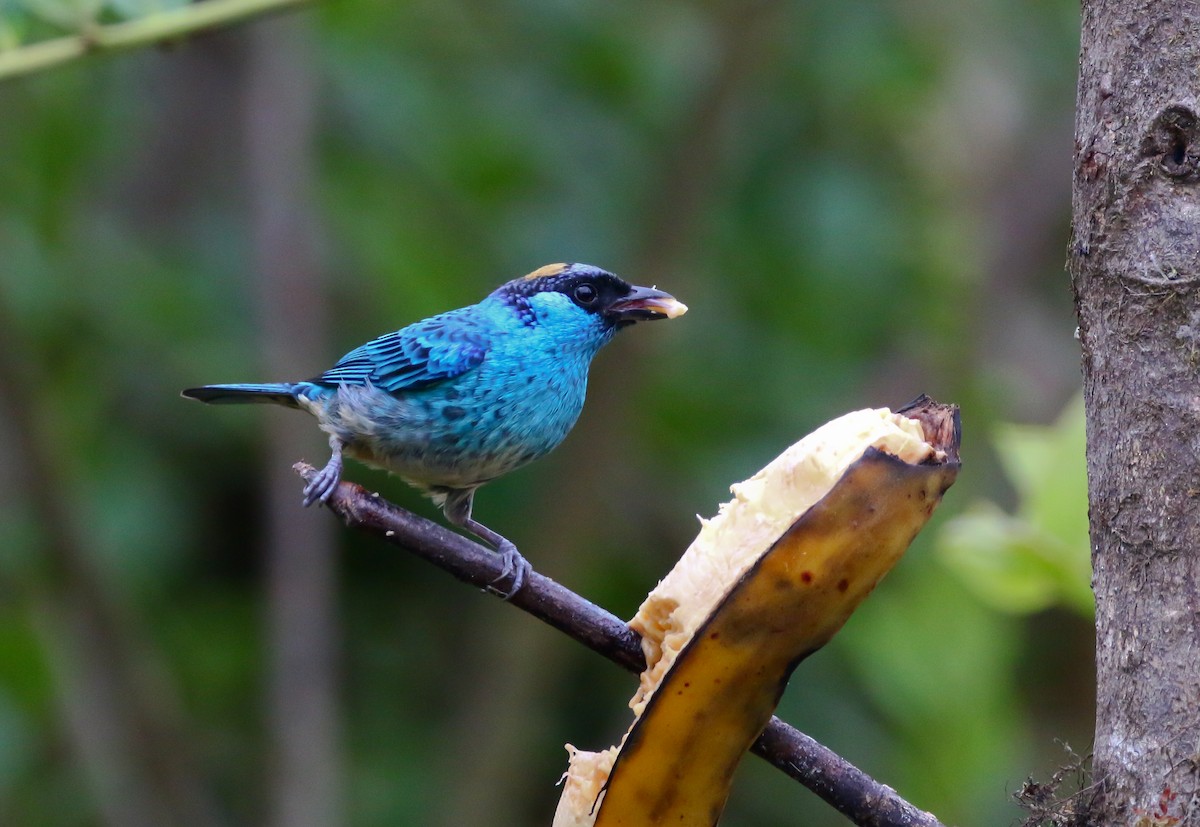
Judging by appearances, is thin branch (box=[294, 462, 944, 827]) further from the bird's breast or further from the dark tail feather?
the dark tail feather

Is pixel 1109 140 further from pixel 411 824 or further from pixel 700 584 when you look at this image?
pixel 411 824

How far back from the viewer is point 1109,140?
57.1 inches

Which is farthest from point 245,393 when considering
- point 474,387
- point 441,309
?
point 441,309

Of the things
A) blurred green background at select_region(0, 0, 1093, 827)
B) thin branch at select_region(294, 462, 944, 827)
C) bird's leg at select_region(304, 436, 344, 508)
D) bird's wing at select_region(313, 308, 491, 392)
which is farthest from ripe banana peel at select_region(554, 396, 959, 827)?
blurred green background at select_region(0, 0, 1093, 827)

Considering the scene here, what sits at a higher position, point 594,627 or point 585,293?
point 585,293

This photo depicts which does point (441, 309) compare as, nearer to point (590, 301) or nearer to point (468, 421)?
point (590, 301)

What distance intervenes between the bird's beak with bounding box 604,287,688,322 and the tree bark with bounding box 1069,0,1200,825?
1408mm

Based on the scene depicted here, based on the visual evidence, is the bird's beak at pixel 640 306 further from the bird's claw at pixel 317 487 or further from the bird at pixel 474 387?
the bird's claw at pixel 317 487

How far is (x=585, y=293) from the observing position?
9.58 ft

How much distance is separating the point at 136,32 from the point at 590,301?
1.10 metres

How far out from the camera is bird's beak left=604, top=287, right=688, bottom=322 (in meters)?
2.82

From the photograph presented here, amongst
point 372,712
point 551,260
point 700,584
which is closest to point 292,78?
point 551,260

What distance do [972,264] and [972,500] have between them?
1074mm

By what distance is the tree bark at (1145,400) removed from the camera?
139 centimetres
